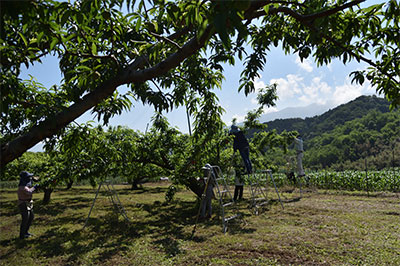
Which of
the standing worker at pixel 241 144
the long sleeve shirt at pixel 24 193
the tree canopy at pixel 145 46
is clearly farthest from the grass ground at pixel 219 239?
the tree canopy at pixel 145 46

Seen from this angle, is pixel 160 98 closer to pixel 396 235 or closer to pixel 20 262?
pixel 20 262

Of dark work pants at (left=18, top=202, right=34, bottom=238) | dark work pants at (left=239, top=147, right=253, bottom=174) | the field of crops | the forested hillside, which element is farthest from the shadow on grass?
the forested hillside

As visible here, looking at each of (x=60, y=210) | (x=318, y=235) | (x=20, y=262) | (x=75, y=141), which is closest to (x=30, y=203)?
(x=20, y=262)

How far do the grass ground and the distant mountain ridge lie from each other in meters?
49.1

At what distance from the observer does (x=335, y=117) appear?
187 feet

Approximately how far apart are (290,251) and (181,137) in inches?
293

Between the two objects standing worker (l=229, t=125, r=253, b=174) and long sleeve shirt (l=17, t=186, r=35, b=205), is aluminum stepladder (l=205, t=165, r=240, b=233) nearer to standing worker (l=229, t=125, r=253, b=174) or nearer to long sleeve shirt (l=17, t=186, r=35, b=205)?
standing worker (l=229, t=125, r=253, b=174)

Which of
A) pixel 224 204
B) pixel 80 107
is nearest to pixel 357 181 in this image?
pixel 224 204

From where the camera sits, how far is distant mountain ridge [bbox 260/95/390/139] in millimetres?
→ 54934

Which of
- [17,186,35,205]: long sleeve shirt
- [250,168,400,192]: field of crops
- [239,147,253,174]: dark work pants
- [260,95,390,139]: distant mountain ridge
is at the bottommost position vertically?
[250,168,400,192]: field of crops

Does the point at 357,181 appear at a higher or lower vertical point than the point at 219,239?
higher

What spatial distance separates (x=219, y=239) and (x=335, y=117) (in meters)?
59.3

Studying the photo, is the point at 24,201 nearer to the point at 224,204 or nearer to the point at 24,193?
the point at 24,193

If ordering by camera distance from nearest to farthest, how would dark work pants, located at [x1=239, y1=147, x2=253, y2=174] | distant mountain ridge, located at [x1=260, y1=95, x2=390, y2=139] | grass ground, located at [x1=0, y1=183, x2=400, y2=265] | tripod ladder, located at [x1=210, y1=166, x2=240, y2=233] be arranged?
1. grass ground, located at [x1=0, y1=183, x2=400, y2=265]
2. tripod ladder, located at [x1=210, y1=166, x2=240, y2=233]
3. dark work pants, located at [x1=239, y1=147, x2=253, y2=174]
4. distant mountain ridge, located at [x1=260, y1=95, x2=390, y2=139]
